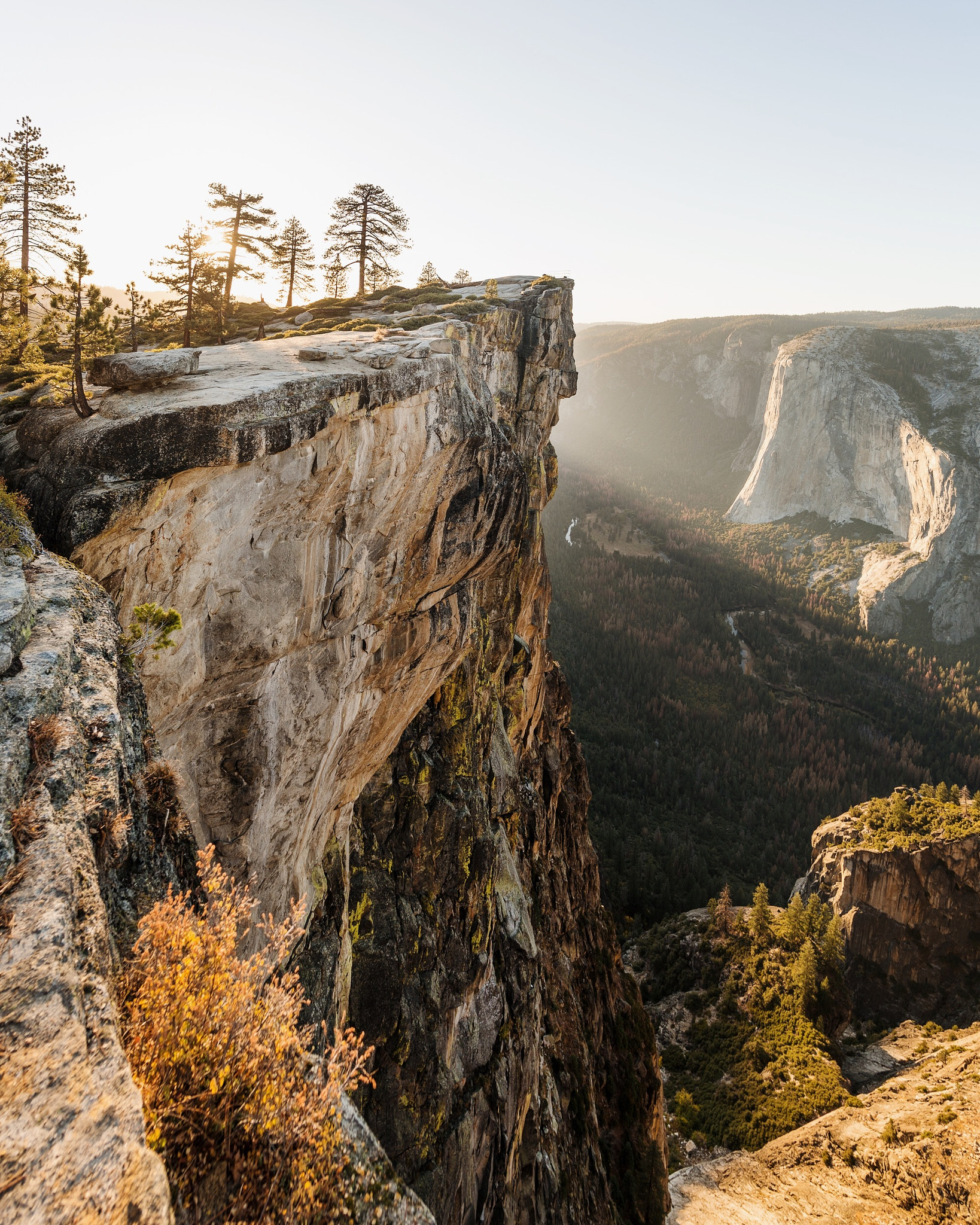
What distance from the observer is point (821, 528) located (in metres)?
169

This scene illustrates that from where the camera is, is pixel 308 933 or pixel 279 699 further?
pixel 308 933

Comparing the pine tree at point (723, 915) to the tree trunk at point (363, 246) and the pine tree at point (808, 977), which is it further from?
the tree trunk at point (363, 246)

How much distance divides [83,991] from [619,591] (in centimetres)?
14032

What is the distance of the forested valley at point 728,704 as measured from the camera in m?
79.9

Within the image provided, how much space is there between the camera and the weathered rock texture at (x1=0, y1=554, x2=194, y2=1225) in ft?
10.3

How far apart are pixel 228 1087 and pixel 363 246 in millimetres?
34487

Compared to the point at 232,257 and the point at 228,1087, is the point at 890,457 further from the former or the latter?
the point at 228,1087

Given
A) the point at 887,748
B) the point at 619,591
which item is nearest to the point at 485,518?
the point at 887,748

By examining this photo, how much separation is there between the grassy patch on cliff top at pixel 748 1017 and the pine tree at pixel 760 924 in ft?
0.27

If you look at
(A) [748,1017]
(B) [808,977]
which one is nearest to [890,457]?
(B) [808,977]

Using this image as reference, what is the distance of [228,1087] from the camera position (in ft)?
14.3

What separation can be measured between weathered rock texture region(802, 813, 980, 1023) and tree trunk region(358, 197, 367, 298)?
61090 mm

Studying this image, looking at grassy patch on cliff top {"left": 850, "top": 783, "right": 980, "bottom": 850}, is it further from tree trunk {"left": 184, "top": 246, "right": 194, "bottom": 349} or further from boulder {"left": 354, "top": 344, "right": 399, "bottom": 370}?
tree trunk {"left": 184, "top": 246, "right": 194, "bottom": 349}

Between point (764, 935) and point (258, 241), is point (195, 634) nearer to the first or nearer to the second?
point (258, 241)
